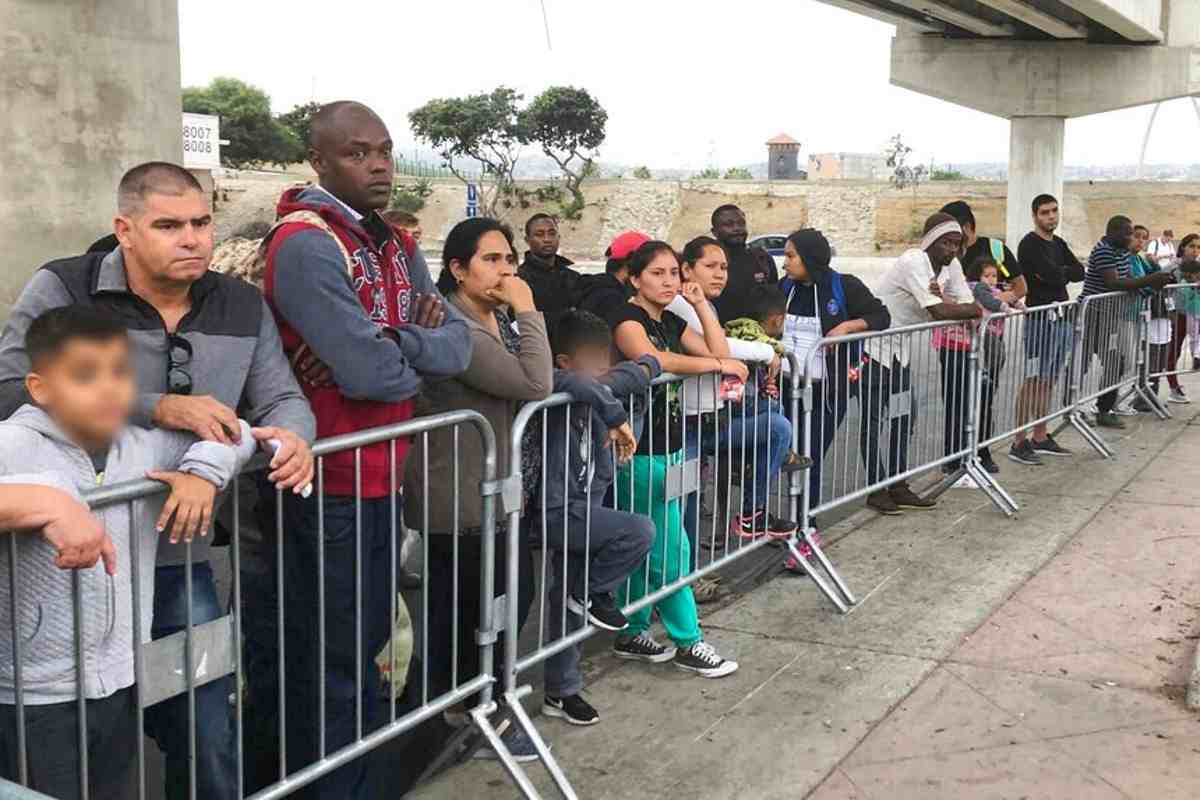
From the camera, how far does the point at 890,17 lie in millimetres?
25172

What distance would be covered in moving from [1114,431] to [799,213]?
65119mm

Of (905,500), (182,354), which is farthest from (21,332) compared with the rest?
(905,500)

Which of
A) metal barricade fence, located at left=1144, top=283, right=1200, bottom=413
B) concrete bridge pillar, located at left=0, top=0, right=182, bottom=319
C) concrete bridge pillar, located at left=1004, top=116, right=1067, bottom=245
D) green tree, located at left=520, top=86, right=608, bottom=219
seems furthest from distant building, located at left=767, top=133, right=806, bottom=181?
concrete bridge pillar, located at left=0, top=0, right=182, bottom=319

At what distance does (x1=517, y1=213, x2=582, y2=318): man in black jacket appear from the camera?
8016 millimetres

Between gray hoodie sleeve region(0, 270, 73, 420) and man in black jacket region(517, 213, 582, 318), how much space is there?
16.5 feet

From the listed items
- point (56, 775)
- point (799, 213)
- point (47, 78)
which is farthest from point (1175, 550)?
point (799, 213)

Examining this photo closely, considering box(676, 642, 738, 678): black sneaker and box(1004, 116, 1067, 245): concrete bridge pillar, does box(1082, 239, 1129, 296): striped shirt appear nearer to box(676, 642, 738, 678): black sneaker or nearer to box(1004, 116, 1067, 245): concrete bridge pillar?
box(676, 642, 738, 678): black sneaker

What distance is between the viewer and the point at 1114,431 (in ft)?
36.4

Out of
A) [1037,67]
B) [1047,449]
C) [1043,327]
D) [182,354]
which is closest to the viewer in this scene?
[182,354]

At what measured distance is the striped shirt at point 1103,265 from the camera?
439 inches

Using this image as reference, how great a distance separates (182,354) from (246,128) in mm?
75438

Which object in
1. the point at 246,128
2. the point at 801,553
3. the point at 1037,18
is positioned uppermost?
the point at 246,128

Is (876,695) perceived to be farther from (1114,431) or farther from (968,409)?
(1114,431)

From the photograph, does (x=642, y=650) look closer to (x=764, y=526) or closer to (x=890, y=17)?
(x=764, y=526)
